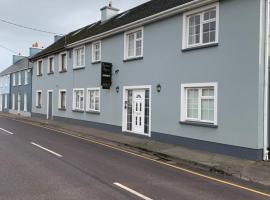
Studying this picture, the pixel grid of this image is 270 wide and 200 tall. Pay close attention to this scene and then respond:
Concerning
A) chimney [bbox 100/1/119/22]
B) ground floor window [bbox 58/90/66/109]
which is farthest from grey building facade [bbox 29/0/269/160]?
ground floor window [bbox 58/90/66/109]

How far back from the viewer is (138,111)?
1591 cm

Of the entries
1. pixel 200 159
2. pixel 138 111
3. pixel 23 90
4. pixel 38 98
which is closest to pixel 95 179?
pixel 200 159

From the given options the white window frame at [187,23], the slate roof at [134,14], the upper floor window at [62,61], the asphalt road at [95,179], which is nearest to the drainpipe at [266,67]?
the white window frame at [187,23]

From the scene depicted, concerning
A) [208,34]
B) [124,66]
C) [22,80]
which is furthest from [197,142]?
[22,80]

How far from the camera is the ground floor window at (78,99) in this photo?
70.2 feet

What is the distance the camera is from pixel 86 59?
→ 68.1ft

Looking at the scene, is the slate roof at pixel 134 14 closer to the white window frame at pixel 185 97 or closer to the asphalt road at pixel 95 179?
the white window frame at pixel 185 97

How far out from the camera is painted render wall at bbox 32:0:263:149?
34.1 ft

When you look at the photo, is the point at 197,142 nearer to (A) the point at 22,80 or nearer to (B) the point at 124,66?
(B) the point at 124,66

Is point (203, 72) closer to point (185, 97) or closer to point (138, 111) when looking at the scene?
point (185, 97)

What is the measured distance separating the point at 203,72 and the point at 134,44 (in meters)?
5.39

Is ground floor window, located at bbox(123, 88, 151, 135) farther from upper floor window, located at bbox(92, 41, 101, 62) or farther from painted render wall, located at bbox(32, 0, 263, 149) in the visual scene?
upper floor window, located at bbox(92, 41, 101, 62)

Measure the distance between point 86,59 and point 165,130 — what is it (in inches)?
370

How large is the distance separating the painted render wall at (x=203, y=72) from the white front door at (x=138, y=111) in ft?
2.15
